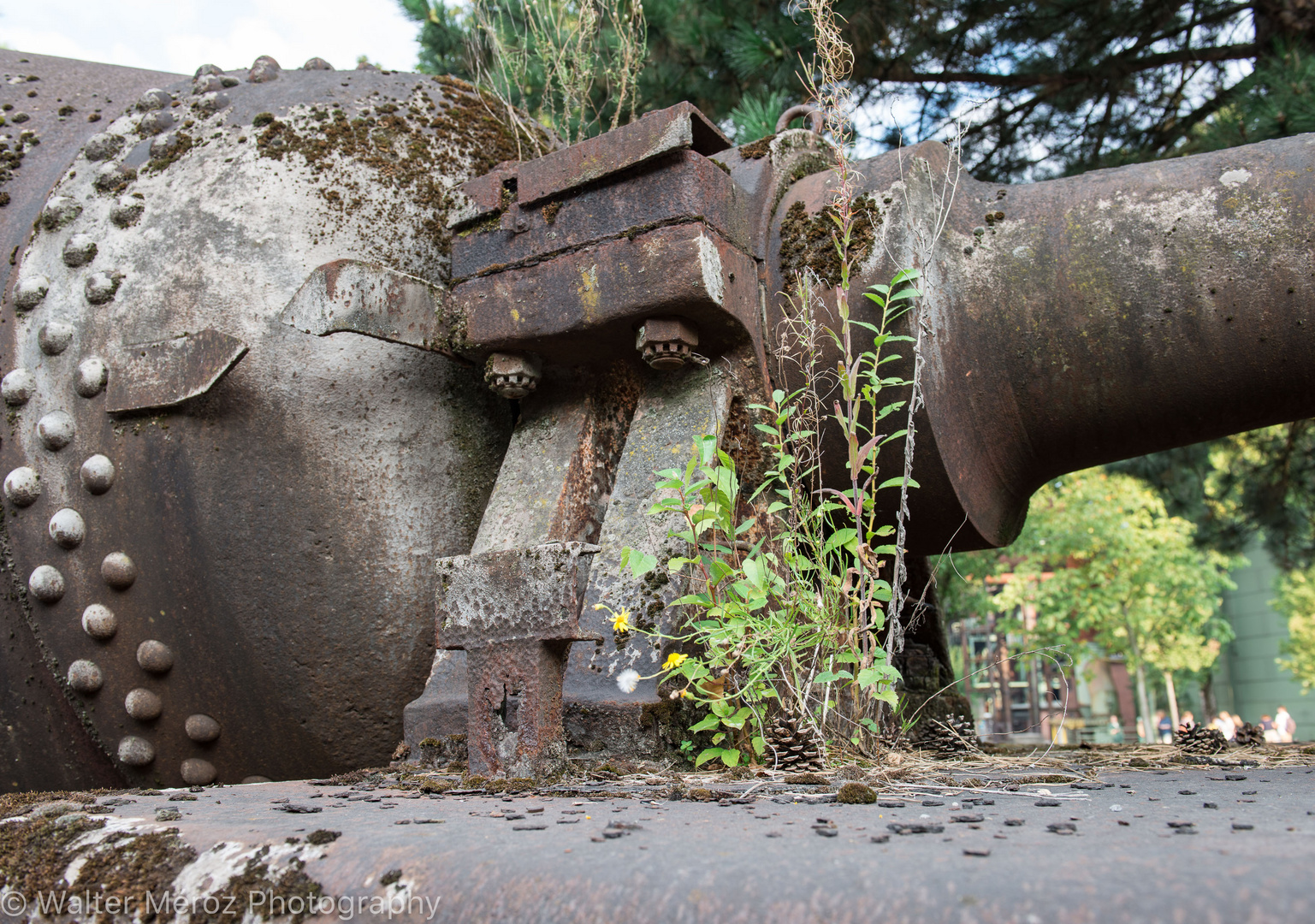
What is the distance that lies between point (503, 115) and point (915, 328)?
1749mm

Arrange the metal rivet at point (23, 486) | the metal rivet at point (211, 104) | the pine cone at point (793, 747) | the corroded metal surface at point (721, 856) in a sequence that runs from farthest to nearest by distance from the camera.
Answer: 1. the metal rivet at point (211, 104)
2. the metal rivet at point (23, 486)
3. the pine cone at point (793, 747)
4. the corroded metal surface at point (721, 856)

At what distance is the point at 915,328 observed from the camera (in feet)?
8.64

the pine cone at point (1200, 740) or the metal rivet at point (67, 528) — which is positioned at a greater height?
the metal rivet at point (67, 528)

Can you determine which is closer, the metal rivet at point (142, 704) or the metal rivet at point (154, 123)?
the metal rivet at point (142, 704)

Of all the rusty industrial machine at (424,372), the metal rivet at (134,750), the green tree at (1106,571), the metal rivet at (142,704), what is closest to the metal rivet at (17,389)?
the rusty industrial machine at (424,372)

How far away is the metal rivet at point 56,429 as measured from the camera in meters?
2.64

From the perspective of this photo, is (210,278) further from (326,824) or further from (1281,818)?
(1281,818)

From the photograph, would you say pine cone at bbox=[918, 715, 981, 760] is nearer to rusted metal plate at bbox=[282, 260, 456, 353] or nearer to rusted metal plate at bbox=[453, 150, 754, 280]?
rusted metal plate at bbox=[453, 150, 754, 280]

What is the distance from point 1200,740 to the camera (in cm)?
273

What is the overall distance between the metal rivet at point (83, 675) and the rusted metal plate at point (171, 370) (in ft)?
2.22

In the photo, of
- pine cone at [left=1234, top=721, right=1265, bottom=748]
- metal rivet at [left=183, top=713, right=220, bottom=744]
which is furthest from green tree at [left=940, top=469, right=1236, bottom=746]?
metal rivet at [left=183, top=713, right=220, bottom=744]

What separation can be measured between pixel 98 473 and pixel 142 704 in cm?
63

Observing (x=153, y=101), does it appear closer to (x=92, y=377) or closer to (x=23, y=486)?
(x=92, y=377)

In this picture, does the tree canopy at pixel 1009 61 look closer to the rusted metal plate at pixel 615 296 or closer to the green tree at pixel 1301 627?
the rusted metal plate at pixel 615 296
